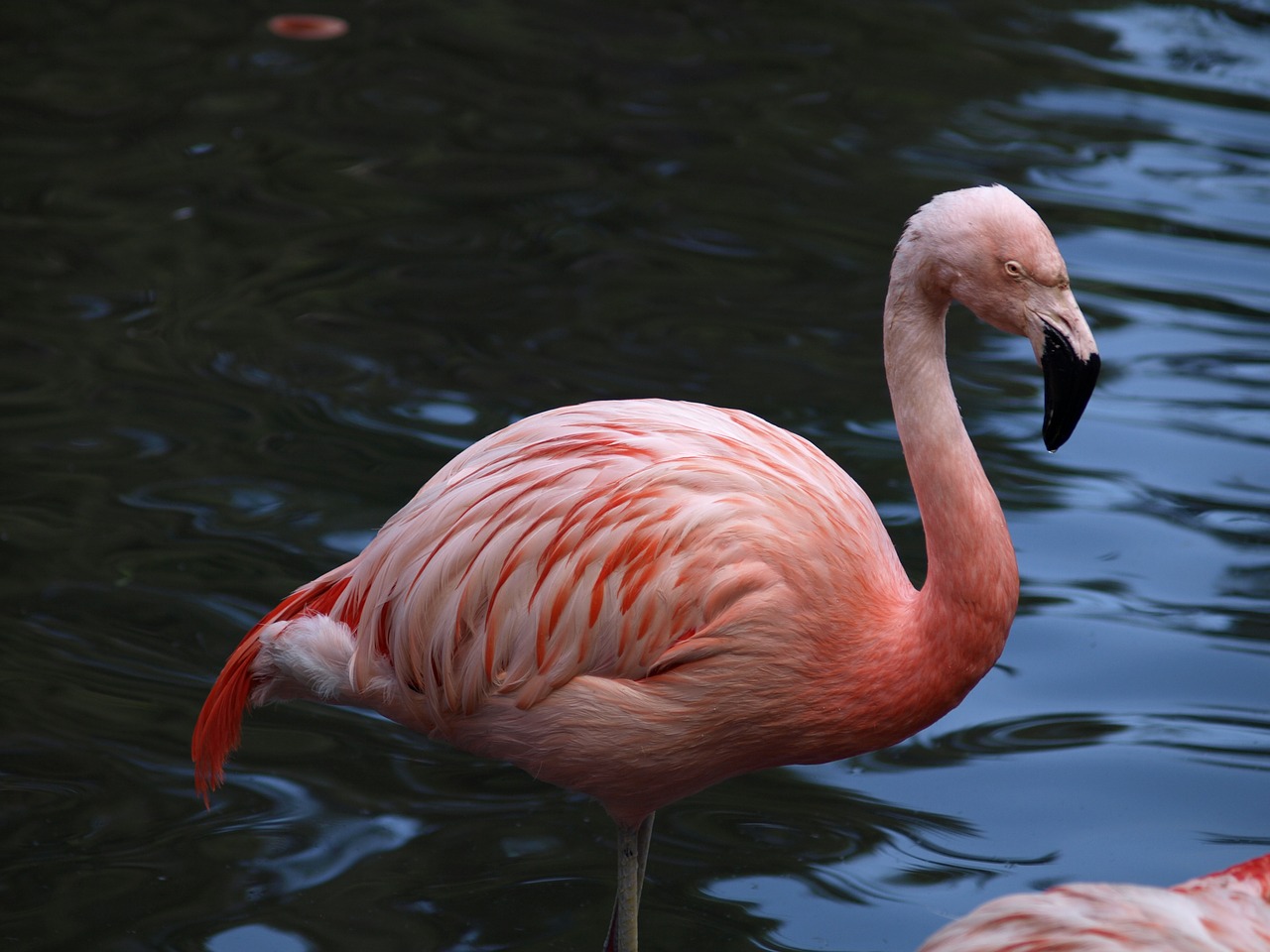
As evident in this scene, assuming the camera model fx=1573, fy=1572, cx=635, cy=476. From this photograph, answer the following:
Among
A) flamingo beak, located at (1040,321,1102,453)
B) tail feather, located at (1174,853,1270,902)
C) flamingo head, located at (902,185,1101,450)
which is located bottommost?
tail feather, located at (1174,853,1270,902)

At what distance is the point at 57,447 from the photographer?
5.75 m

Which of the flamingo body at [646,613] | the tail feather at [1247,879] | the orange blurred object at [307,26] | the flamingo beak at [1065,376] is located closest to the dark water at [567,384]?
the orange blurred object at [307,26]

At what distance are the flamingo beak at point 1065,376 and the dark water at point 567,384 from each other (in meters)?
1.55

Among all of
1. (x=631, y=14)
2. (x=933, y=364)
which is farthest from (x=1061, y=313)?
(x=631, y=14)

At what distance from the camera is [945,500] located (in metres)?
3.30

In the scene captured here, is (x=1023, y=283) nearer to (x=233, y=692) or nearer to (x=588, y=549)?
(x=588, y=549)

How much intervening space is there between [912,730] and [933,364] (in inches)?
31.1

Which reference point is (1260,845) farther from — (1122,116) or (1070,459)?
(1122,116)

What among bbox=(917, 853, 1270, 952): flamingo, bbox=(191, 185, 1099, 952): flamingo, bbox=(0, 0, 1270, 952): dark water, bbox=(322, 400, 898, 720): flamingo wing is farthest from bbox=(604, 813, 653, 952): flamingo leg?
bbox=(917, 853, 1270, 952): flamingo

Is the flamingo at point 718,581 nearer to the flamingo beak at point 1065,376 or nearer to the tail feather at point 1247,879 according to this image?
the flamingo beak at point 1065,376

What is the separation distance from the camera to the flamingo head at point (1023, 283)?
310 cm

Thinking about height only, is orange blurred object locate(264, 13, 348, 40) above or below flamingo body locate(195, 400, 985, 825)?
above

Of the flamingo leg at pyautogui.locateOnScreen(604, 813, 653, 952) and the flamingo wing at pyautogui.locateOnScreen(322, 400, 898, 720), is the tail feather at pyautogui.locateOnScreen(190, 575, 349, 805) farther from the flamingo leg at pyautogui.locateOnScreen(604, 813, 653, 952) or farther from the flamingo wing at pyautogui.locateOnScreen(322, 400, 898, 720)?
the flamingo leg at pyautogui.locateOnScreen(604, 813, 653, 952)

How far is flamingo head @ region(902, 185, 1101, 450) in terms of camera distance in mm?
3104
